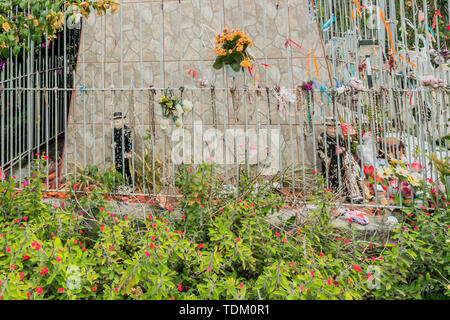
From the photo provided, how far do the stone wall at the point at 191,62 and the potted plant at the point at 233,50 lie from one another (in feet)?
2.78

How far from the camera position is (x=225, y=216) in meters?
3.09

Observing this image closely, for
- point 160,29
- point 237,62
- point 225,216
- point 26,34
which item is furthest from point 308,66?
point 26,34

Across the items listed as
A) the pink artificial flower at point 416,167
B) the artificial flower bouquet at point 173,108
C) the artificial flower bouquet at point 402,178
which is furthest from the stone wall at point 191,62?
the pink artificial flower at point 416,167

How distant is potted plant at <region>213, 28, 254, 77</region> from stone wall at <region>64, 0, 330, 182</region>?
0.85 meters

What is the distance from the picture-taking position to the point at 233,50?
3803mm

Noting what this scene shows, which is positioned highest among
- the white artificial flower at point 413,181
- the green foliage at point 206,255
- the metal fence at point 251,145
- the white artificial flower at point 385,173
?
the metal fence at point 251,145

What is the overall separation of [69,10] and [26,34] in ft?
2.12

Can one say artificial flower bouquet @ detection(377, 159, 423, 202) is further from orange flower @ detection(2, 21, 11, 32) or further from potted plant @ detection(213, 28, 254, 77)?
orange flower @ detection(2, 21, 11, 32)

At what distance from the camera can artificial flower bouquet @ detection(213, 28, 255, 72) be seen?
3.73 meters

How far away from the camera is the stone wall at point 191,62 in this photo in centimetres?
475

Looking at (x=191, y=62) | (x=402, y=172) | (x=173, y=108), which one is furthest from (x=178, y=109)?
(x=402, y=172)

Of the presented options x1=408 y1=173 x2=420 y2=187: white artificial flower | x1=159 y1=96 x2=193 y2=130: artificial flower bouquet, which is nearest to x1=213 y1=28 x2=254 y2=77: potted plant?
x1=159 y1=96 x2=193 y2=130: artificial flower bouquet

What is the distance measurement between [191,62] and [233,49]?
1.34 m

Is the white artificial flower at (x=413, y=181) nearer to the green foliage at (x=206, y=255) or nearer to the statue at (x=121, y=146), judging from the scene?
the green foliage at (x=206, y=255)
